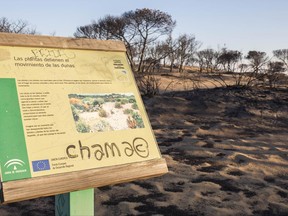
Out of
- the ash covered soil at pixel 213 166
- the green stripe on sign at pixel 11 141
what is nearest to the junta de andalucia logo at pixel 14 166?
the green stripe on sign at pixel 11 141

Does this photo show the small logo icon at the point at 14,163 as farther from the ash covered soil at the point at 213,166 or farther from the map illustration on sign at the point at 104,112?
the ash covered soil at the point at 213,166

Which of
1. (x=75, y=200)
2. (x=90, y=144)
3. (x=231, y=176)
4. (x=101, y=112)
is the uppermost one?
(x=101, y=112)

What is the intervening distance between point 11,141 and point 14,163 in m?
0.09

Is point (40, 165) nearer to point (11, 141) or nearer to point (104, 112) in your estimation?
point (11, 141)

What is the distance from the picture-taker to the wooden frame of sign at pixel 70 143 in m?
1.69

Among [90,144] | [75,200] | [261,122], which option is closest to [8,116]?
[90,144]

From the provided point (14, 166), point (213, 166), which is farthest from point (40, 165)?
point (213, 166)

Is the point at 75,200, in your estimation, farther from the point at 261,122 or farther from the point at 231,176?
the point at 261,122

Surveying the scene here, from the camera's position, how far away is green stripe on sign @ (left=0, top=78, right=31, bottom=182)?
1641 mm

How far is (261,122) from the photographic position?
659 cm

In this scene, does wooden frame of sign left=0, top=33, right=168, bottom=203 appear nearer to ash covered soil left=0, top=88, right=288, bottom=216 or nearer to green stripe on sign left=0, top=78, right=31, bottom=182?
green stripe on sign left=0, top=78, right=31, bottom=182

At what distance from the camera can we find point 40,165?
67.5 inches

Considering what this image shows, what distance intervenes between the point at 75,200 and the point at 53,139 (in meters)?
0.33

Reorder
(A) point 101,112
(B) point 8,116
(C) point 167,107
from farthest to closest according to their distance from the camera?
(C) point 167,107 < (A) point 101,112 < (B) point 8,116
